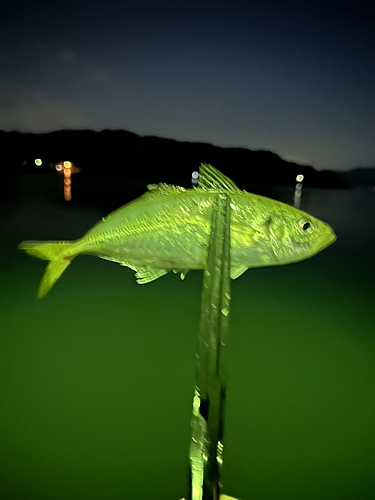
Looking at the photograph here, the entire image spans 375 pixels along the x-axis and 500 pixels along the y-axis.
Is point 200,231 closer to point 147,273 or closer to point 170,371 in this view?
point 147,273

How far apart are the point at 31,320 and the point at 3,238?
0.89ft

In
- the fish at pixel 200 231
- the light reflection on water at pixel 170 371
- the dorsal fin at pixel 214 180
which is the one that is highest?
the dorsal fin at pixel 214 180

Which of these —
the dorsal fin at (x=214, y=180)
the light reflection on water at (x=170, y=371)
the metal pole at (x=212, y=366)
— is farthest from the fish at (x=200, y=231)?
the light reflection on water at (x=170, y=371)

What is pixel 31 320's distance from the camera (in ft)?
3.58

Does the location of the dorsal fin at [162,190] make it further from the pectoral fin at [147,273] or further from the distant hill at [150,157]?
the distant hill at [150,157]

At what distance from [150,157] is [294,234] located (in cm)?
60

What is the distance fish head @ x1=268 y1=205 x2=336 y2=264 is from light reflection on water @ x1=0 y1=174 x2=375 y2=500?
457 mm

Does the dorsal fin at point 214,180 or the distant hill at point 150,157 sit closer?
the dorsal fin at point 214,180

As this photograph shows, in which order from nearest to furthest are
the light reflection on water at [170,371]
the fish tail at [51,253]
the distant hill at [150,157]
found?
1. the fish tail at [51,253]
2. the light reflection on water at [170,371]
3. the distant hill at [150,157]

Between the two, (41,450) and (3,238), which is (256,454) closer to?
(41,450)

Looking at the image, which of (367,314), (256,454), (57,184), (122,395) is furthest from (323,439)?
(57,184)

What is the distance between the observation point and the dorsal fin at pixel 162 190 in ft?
2.32

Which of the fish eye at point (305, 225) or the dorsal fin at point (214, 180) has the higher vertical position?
the dorsal fin at point (214, 180)

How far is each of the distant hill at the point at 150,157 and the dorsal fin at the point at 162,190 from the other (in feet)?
1.28
